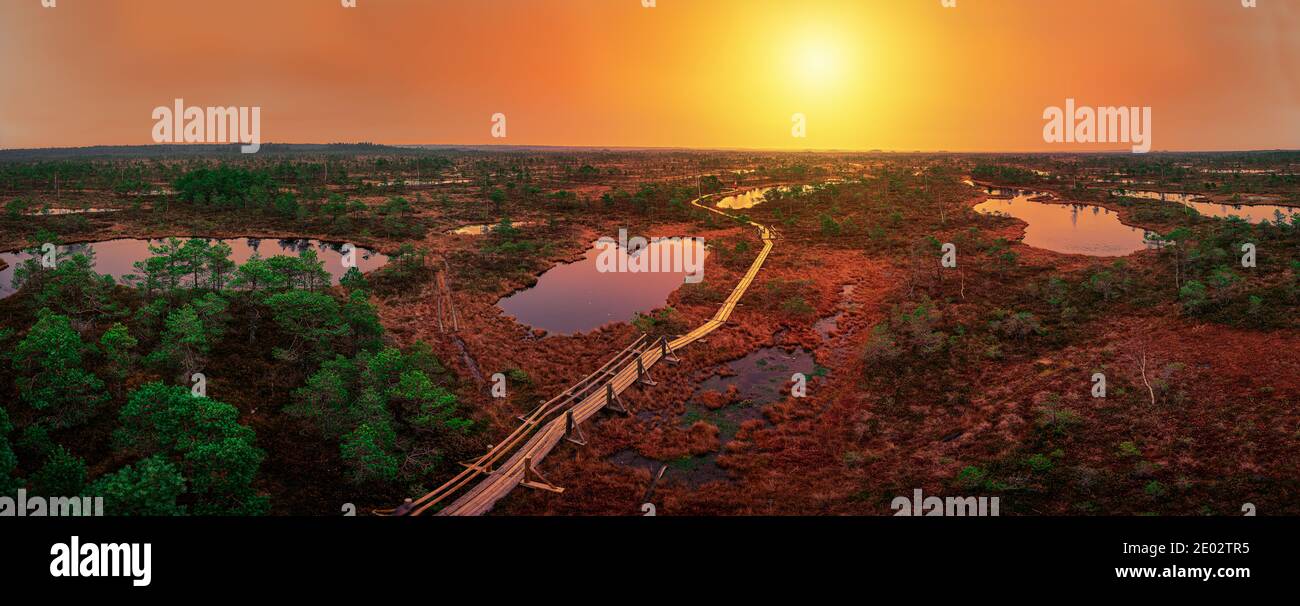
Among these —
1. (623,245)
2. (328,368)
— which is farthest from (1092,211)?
(328,368)

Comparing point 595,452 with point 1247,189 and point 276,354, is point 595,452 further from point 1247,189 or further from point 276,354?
point 1247,189

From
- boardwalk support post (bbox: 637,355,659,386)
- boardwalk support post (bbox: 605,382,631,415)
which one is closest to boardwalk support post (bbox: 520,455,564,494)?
boardwalk support post (bbox: 605,382,631,415)

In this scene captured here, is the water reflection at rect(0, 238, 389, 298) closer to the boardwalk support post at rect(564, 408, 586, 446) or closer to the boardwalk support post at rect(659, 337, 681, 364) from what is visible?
the boardwalk support post at rect(659, 337, 681, 364)

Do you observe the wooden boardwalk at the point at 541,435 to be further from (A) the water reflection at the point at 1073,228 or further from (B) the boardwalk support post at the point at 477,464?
(A) the water reflection at the point at 1073,228

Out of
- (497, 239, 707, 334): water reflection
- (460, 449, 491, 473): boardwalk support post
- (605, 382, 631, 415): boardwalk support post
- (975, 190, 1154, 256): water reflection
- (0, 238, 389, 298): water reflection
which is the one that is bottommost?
(460, 449, 491, 473): boardwalk support post

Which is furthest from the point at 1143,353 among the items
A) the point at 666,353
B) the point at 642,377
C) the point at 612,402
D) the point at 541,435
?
the point at 541,435

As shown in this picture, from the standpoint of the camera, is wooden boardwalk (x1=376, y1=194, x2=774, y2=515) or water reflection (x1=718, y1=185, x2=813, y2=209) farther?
water reflection (x1=718, y1=185, x2=813, y2=209)
